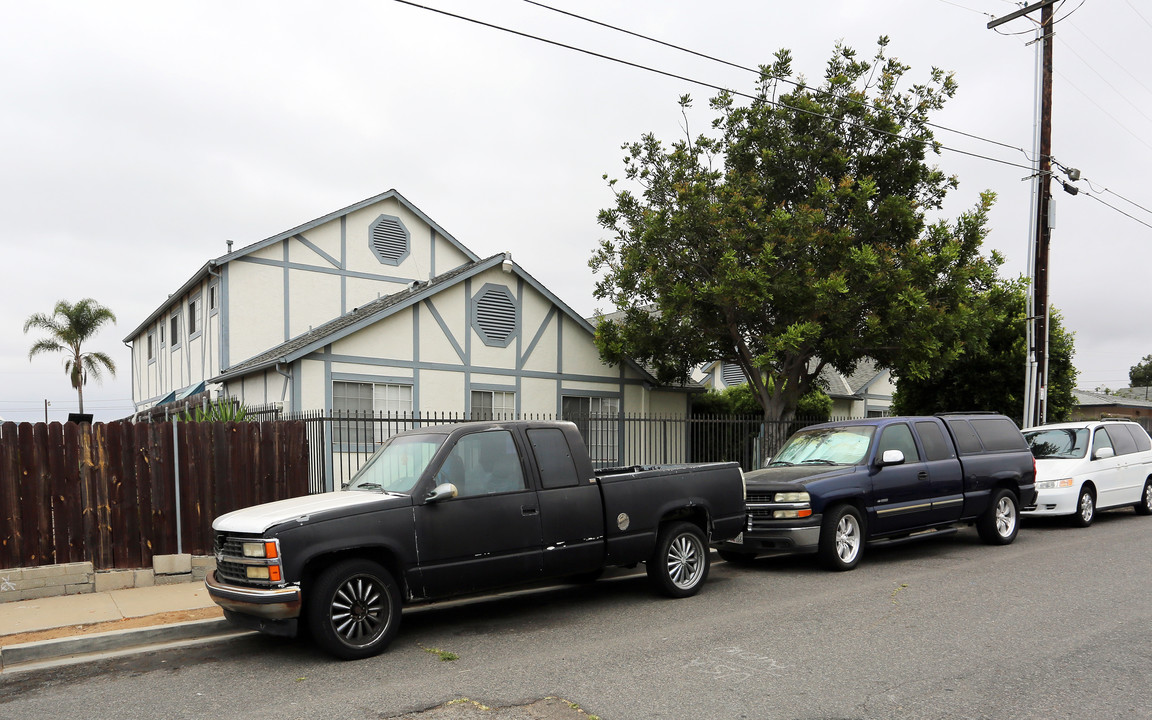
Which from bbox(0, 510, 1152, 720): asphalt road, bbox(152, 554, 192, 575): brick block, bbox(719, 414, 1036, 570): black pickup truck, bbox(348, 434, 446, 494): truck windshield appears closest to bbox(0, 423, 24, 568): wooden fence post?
bbox(152, 554, 192, 575): brick block

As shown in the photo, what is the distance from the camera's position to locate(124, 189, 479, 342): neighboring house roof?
20750 millimetres

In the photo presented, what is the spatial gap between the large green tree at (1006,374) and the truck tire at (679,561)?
12.9m

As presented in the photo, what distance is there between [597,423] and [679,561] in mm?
10474

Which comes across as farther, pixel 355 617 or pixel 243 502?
pixel 243 502

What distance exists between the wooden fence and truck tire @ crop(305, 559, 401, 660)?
423cm

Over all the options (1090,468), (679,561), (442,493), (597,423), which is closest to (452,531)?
(442,493)

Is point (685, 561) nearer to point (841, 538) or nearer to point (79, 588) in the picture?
point (841, 538)

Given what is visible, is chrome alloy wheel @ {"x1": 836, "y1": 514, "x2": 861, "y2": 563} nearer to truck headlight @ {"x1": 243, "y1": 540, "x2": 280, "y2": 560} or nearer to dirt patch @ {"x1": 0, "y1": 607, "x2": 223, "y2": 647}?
truck headlight @ {"x1": 243, "y1": 540, "x2": 280, "y2": 560}

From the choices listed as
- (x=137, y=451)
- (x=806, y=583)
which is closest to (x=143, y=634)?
(x=137, y=451)

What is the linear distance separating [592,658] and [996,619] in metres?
3.67

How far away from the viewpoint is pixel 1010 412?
20109 mm

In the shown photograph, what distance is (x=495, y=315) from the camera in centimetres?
1848

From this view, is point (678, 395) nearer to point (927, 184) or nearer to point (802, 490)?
point (927, 184)

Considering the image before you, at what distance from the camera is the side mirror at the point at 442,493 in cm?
701
